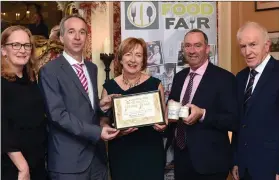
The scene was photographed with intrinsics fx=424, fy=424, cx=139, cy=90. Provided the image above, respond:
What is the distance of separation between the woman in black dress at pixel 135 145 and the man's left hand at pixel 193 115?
0.23m

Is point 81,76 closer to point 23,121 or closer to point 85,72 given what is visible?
point 85,72

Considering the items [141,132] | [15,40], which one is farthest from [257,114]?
[15,40]

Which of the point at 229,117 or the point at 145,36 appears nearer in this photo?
the point at 229,117

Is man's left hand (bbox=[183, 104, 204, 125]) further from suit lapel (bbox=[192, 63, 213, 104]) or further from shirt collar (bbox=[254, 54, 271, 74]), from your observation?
shirt collar (bbox=[254, 54, 271, 74])

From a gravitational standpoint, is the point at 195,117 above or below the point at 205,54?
below

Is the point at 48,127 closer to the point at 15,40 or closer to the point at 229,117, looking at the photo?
the point at 15,40

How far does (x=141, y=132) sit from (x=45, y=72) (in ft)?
2.33

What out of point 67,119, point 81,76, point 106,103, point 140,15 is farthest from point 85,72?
point 140,15

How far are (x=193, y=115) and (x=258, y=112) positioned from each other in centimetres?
37

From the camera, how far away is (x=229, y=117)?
2562 mm

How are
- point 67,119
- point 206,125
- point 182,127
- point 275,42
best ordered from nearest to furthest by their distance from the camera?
point 67,119, point 206,125, point 182,127, point 275,42

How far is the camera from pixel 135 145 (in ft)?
8.69

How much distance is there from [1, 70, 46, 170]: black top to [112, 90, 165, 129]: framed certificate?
0.43 m

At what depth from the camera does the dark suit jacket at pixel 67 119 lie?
2.35 metres
